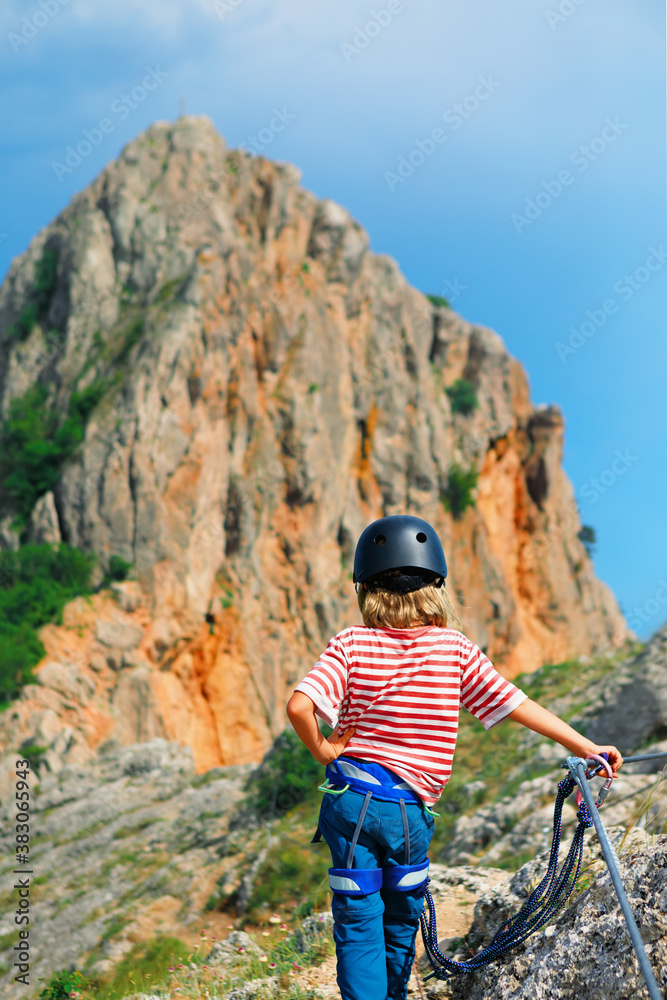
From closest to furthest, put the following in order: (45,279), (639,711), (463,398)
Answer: (639,711) < (45,279) < (463,398)

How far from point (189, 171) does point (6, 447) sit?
14066mm

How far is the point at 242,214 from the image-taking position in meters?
29.1

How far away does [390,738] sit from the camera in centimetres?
261

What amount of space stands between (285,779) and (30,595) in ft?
38.1

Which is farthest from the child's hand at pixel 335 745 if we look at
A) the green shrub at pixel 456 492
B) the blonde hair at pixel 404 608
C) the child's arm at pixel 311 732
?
the green shrub at pixel 456 492

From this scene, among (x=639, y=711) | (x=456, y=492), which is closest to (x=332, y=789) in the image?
(x=639, y=711)

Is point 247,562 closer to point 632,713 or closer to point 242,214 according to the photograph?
point 242,214

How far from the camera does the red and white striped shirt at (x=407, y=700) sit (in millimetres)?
2584

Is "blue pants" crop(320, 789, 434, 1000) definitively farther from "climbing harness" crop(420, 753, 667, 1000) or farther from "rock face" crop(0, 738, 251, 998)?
"rock face" crop(0, 738, 251, 998)

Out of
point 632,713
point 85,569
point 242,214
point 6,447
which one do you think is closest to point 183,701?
point 85,569

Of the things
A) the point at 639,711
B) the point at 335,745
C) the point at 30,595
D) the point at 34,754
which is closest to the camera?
the point at 335,745

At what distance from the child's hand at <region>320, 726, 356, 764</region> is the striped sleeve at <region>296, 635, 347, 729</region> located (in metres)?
0.10

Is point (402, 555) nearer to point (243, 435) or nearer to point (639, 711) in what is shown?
point (639, 711)

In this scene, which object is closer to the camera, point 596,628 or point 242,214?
point 242,214
